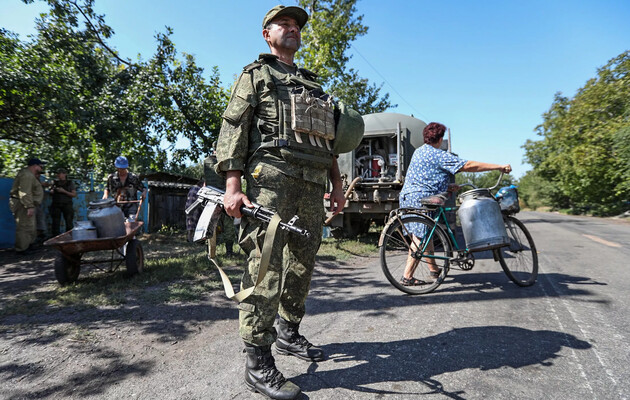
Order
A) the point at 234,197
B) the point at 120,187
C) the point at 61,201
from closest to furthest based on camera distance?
1. the point at 234,197
2. the point at 120,187
3. the point at 61,201

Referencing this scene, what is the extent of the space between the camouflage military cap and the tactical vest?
296 mm

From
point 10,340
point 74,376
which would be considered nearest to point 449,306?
point 74,376

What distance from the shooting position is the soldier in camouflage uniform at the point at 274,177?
192 centimetres

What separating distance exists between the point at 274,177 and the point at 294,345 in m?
1.20

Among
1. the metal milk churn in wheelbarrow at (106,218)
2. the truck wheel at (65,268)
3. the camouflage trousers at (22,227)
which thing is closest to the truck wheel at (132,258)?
the metal milk churn in wheelbarrow at (106,218)

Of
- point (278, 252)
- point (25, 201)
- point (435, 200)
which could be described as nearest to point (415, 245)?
point (435, 200)

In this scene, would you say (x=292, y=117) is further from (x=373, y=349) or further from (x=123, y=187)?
(x=123, y=187)

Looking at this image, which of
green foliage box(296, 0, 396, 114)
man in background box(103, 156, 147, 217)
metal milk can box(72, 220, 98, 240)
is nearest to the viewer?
metal milk can box(72, 220, 98, 240)

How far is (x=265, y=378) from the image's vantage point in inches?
72.6

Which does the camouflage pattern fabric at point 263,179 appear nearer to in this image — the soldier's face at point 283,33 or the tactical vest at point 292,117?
the tactical vest at point 292,117

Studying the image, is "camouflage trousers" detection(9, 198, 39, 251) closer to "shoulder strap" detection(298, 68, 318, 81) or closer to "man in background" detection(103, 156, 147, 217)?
"man in background" detection(103, 156, 147, 217)

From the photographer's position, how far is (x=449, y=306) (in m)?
3.31

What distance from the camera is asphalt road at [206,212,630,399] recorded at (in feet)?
6.20

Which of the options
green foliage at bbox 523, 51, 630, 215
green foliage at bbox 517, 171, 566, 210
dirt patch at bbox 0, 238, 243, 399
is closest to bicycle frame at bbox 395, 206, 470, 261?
dirt patch at bbox 0, 238, 243, 399
